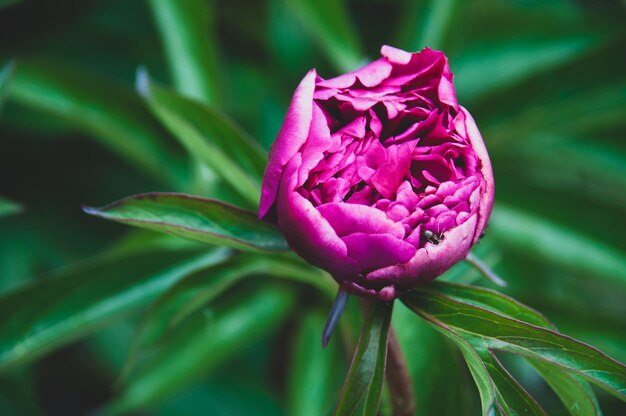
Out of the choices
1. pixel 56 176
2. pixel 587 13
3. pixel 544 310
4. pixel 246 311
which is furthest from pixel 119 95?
pixel 587 13

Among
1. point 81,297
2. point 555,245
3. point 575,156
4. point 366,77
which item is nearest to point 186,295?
point 81,297

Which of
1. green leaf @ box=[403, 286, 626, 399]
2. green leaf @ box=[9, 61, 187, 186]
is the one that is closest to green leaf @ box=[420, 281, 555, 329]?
green leaf @ box=[403, 286, 626, 399]

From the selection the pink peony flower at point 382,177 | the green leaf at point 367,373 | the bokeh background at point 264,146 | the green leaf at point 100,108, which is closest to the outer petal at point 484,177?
the pink peony flower at point 382,177

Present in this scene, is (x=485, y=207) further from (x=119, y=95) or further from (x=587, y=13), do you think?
(x=587, y=13)

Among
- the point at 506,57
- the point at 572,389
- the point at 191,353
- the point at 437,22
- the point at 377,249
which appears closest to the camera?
the point at 377,249

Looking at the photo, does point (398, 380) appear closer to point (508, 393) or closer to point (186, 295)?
point (508, 393)

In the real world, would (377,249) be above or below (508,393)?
above

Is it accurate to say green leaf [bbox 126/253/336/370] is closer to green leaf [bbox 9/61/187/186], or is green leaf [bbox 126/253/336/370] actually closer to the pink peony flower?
the pink peony flower
